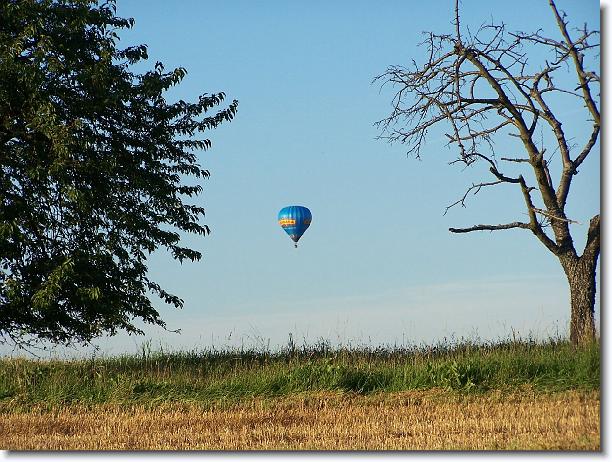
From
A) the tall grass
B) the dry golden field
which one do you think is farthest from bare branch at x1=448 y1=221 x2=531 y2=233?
the dry golden field

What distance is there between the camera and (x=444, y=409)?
1423 cm

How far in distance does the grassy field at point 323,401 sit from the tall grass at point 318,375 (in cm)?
3

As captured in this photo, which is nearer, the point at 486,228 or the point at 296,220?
the point at 486,228

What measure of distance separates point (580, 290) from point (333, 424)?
7.02m

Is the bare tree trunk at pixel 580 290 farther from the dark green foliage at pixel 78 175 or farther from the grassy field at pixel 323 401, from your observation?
the dark green foliage at pixel 78 175

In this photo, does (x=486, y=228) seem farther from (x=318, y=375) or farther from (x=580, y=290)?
(x=318, y=375)

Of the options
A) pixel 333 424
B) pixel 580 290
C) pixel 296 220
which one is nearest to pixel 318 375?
pixel 333 424

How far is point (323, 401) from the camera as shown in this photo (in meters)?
15.2

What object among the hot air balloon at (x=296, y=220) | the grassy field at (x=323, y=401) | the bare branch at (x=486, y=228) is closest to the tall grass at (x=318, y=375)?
the grassy field at (x=323, y=401)

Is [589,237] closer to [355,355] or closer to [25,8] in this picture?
[355,355]

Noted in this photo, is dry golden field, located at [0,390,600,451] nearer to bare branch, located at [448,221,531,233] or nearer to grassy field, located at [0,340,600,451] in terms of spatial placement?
grassy field, located at [0,340,600,451]

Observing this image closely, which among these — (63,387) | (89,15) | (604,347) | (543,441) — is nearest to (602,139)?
(604,347)

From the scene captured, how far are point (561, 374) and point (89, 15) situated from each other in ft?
41.8

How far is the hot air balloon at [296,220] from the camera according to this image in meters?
25.2
